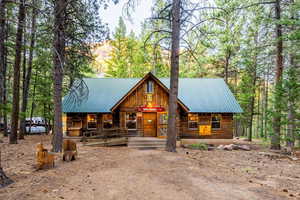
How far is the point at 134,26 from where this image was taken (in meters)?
9.83

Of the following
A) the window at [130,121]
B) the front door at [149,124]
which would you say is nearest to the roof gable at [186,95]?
the window at [130,121]

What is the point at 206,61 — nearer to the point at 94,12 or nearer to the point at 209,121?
the point at 209,121

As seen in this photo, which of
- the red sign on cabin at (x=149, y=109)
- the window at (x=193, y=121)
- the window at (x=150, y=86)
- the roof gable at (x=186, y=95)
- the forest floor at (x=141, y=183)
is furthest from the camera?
the window at (x=193, y=121)

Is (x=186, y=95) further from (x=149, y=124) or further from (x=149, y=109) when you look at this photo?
(x=149, y=124)

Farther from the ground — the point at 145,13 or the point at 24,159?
the point at 145,13

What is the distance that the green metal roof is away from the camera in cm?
1625

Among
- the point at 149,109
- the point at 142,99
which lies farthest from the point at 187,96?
the point at 142,99

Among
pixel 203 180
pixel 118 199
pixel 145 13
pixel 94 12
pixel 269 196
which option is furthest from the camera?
pixel 145 13

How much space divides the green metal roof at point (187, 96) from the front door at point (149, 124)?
326 centimetres

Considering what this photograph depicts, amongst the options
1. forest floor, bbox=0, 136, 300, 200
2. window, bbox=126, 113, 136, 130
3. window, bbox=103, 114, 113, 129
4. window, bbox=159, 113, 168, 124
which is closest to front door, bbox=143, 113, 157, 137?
window, bbox=159, 113, 168, 124

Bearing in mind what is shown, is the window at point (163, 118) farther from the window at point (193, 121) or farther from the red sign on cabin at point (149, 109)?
the window at point (193, 121)

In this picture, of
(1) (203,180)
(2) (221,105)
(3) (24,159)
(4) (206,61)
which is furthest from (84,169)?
(4) (206,61)

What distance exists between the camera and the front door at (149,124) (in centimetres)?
1585

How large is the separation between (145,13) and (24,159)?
30.2 ft
